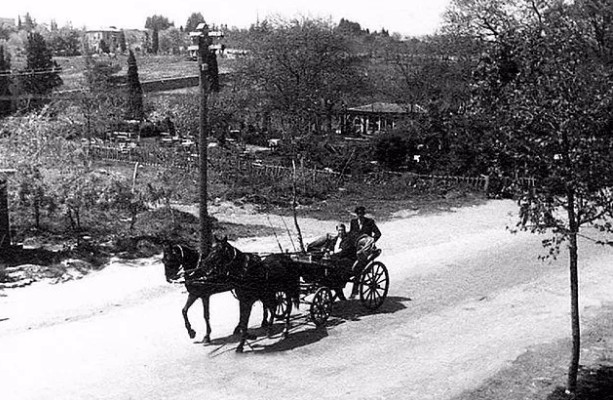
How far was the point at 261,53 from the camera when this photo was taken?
40.2 metres

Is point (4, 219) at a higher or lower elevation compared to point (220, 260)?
lower

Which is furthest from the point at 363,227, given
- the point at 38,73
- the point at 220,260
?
the point at 38,73

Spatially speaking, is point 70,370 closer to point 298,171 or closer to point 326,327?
point 326,327

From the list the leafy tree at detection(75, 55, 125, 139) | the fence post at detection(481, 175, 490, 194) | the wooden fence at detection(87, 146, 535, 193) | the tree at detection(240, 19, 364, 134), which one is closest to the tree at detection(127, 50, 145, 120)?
the leafy tree at detection(75, 55, 125, 139)

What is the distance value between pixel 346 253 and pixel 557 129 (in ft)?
18.0

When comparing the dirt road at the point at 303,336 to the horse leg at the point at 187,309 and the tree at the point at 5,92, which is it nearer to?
the horse leg at the point at 187,309

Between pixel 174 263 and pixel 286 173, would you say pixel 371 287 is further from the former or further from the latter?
pixel 286 173

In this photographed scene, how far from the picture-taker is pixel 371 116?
4831 centimetres

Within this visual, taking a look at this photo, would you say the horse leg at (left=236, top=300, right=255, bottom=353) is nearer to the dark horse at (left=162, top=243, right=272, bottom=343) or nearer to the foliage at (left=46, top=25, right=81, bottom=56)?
the dark horse at (left=162, top=243, right=272, bottom=343)

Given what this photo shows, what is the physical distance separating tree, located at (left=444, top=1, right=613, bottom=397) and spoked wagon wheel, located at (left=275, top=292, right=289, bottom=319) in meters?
4.47

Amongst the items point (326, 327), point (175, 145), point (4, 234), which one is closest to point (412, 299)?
point (326, 327)

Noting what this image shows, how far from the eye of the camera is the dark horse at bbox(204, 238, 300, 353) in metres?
12.6

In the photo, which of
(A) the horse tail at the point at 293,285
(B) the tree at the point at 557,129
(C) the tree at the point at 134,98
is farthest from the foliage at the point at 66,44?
(B) the tree at the point at 557,129

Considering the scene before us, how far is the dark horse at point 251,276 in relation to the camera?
495 inches
